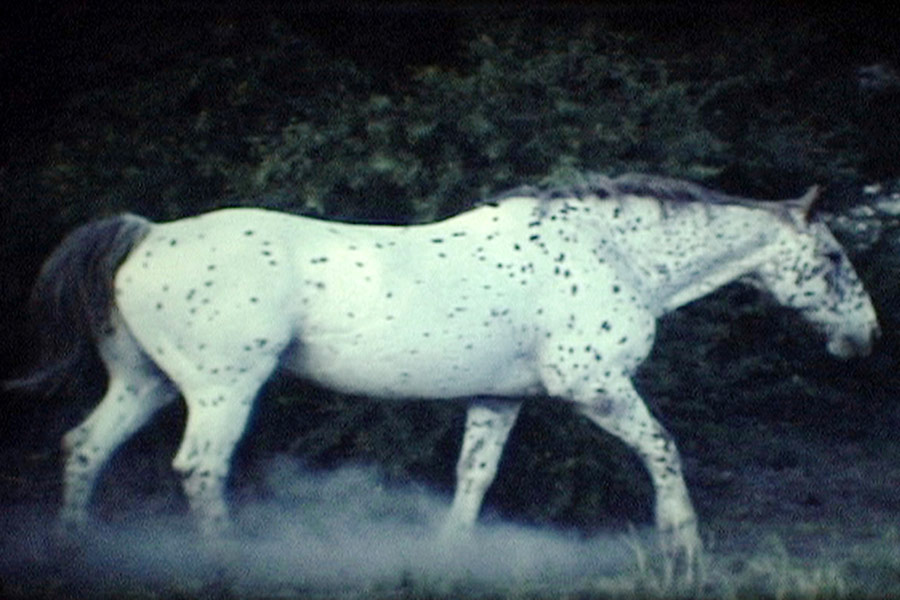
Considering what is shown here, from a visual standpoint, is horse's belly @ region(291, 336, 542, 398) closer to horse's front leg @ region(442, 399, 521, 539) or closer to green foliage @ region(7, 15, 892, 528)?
horse's front leg @ region(442, 399, 521, 539)

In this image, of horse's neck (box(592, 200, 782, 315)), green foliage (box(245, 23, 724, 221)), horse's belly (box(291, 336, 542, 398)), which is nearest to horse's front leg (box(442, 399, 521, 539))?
horse's belly (box(291, 336, 542, 398))

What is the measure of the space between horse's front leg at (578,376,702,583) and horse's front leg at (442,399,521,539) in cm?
40

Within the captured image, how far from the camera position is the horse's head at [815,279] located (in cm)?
563

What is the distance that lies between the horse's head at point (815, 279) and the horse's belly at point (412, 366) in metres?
1.21

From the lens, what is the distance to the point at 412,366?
511cm

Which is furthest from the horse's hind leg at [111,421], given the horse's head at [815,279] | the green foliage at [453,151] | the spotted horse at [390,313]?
the horse's head at [815,279]

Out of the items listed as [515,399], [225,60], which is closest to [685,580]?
[515,399]

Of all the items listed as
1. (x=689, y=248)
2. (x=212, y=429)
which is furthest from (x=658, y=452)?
(x=212, y=429)

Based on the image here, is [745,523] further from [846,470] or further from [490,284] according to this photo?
[490,284]

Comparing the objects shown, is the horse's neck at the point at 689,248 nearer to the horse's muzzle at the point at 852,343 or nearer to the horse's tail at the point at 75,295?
the horse's muzzle at the point at 852,343

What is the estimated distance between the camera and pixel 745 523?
628 cm

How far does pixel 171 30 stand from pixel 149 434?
1979 mm

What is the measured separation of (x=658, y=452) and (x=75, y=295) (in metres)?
2.36

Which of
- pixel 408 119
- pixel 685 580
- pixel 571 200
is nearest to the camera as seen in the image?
pixel 685 580
